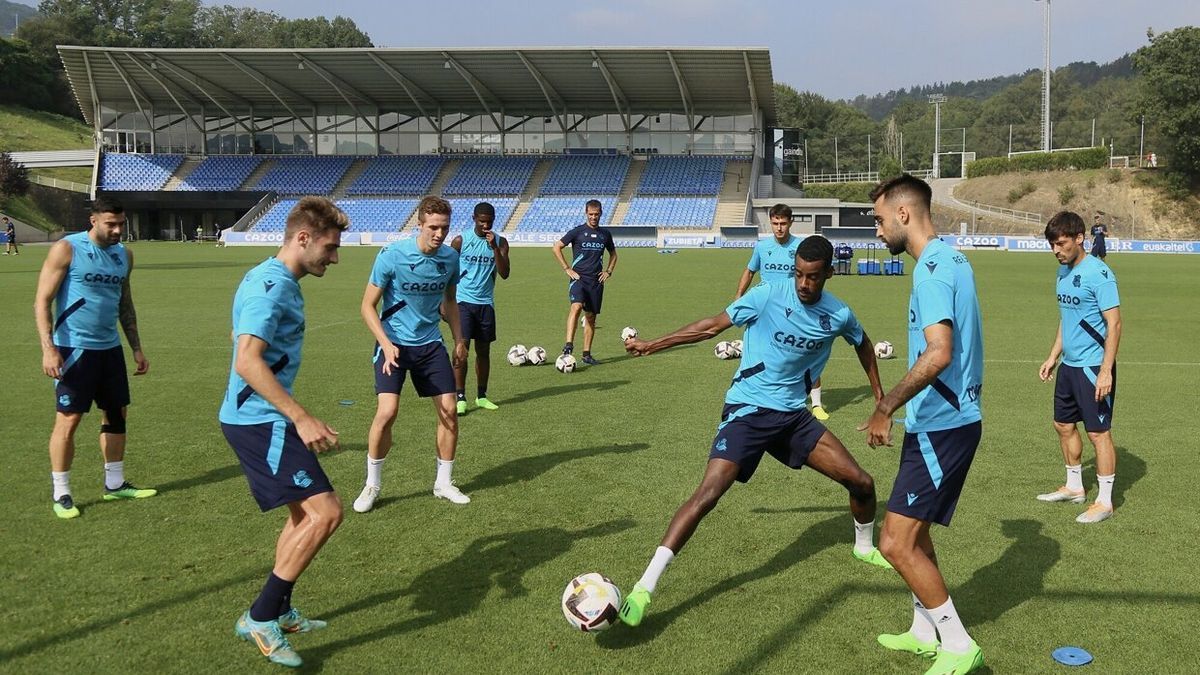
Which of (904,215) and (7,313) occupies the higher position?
(904,215)

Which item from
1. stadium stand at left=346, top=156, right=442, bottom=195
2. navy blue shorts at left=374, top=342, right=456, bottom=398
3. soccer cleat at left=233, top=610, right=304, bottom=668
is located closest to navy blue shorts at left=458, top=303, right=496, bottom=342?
navy blue shorts at left=374, top=342, right=456, bottom=398

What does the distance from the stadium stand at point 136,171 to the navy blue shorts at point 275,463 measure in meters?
63.7

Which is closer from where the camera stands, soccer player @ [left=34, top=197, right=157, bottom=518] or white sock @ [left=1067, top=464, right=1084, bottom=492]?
soccer player @ [left=34, top=197, right=157, bottom=518]

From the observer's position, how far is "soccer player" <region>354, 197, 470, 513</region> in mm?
6723

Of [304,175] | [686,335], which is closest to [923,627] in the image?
[686,335]

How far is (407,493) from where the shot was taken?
6.97 m

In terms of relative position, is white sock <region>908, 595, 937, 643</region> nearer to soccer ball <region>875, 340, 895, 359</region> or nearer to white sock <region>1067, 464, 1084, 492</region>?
white sock <region>1067, 464, 1084, 492</region>

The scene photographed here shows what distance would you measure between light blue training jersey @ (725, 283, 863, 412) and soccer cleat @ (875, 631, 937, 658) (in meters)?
1.29

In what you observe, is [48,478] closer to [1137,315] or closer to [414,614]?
[414,614]

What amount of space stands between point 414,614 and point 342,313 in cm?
1560

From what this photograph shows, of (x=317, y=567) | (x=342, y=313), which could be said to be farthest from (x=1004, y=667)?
(x=342, y=313)

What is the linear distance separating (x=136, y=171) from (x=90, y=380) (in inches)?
2475

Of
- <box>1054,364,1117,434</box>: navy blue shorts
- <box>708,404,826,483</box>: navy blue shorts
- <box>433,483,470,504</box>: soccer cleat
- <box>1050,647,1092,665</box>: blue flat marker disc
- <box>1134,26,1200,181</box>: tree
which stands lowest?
<box>1050,647,1092,665</box>: blue flat marker disc

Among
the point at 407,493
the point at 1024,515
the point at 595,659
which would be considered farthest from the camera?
the point at 407,493
